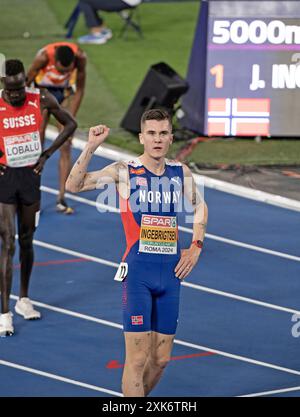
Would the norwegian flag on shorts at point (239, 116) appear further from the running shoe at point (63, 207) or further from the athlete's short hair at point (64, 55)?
the athlete's short hair at point (64, 55)

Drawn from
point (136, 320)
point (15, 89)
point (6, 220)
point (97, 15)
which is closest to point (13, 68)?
point (15, 89)

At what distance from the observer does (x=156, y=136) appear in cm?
924

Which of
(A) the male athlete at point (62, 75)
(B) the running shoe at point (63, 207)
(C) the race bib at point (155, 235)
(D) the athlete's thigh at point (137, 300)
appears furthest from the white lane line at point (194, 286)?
(D) the athlete's thigh at point (137, 300)

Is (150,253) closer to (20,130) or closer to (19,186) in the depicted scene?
(19,186)

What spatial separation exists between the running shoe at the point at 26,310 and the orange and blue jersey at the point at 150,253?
2.79 metres

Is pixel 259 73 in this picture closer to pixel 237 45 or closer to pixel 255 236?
pixel 237 45

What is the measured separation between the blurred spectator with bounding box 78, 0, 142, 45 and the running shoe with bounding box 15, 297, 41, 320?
13578mm

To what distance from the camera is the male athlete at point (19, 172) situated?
11.6m

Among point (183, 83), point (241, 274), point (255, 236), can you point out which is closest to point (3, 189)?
point (241, 274)

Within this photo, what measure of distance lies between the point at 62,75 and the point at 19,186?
10.9ft

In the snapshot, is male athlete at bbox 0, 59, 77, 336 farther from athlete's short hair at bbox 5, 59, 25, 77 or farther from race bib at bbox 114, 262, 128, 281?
race bib at bbox 114, 262, 128, 281

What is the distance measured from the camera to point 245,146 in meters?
18.2

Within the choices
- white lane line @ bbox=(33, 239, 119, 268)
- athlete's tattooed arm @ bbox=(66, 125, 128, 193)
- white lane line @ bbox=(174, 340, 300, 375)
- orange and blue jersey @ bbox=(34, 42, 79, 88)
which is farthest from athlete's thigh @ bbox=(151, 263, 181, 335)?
orange and blue jersey @ bbox=(34, 42, 79, 88)

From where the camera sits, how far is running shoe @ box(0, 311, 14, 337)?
1156 centimetres
